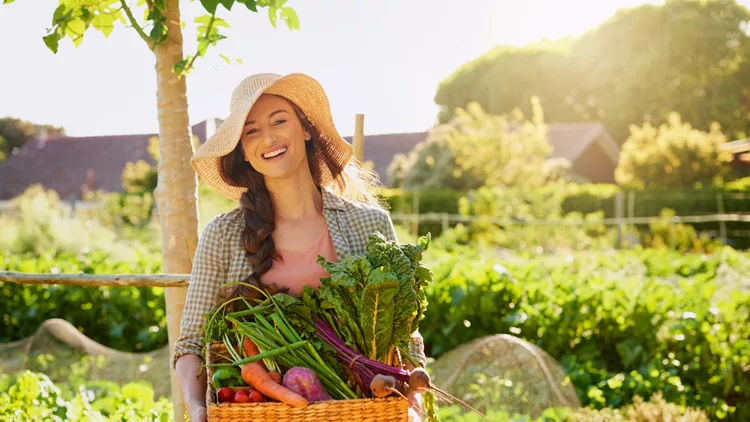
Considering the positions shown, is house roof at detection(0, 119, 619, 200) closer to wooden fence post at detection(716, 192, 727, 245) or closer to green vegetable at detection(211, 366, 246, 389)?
wooden fence post at detection(716, 192, 727, 245)

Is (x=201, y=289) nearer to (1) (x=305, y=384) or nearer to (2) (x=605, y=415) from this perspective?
(1) (x=305, y=384)

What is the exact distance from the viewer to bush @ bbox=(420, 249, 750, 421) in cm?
437

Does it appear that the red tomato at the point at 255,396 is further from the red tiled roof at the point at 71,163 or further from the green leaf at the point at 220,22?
the red tiled roof at the point at 71,163

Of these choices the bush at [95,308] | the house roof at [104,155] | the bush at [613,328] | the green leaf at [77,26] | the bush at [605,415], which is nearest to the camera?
the green leaf at [77,26]

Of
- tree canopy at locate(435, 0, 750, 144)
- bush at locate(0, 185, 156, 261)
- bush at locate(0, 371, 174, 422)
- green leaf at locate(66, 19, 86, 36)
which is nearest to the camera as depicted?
green leaf at locate(66, 19, 86, 36)

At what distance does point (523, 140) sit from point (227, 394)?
1785 cm

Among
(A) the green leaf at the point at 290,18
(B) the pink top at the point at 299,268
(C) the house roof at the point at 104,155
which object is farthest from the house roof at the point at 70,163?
(B) the pink top at the point at 299,268

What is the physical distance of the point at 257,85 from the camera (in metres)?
2.35

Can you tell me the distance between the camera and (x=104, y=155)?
3139 centimetres

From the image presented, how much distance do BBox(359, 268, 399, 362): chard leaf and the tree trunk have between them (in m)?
1.13

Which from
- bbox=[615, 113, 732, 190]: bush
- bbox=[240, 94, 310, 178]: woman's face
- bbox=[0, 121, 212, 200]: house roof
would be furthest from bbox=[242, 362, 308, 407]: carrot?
bbox=[0, 121, 212, 200]: house roof

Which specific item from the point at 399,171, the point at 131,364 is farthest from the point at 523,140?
the point at 131,364

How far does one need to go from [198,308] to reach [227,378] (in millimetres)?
362

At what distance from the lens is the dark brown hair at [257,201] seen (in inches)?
86.1
